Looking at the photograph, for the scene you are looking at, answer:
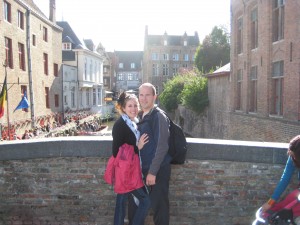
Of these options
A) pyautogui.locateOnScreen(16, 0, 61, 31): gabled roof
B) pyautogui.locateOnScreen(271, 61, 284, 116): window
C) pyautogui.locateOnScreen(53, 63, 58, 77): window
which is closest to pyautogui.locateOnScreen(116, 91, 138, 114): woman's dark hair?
pyautogui.locateOnScreen(271, 61, 284, 116): window

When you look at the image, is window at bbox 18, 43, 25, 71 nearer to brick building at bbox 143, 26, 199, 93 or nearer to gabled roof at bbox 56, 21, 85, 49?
gabled roof at bbox 56, 21, 85, 49

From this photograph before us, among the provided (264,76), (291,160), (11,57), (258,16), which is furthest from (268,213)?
(11,57)

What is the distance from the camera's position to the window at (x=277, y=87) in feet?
46.0

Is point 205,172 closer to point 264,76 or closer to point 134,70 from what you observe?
point 264,76

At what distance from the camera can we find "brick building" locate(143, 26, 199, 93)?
65.0m

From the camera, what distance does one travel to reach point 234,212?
4.06 meters

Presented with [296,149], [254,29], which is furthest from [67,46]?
[296,149]

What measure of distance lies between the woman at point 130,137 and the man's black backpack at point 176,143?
0.30 metres

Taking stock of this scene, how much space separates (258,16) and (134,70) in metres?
65.2

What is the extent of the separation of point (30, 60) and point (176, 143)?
69.5 ft

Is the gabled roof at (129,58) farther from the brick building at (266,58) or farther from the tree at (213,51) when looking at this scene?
the brick building at (266,58)

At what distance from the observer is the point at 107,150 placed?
400 centimetres

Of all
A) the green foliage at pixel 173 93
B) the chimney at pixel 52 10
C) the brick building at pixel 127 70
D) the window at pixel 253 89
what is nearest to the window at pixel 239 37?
the window at pixel 253 89

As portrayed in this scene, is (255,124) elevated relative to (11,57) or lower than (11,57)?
lower
